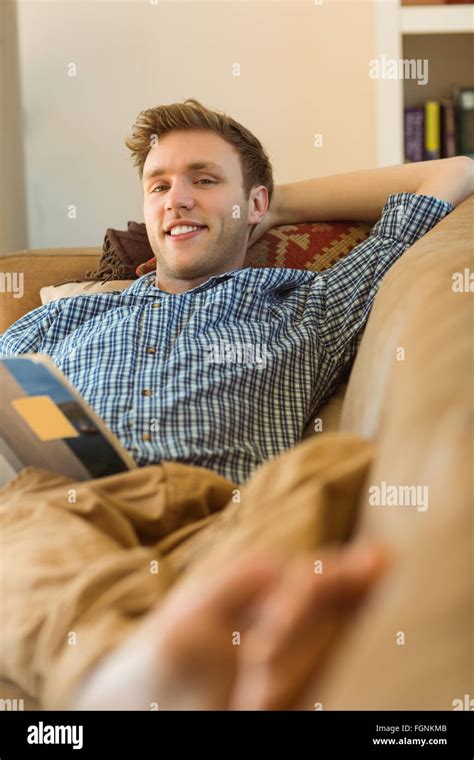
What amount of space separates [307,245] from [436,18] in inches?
44.0

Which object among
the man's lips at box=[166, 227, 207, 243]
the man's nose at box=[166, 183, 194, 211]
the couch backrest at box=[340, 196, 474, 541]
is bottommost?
the couch backrest at box=[340, 196, 474, 541]

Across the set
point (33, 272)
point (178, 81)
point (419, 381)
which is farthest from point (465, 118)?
point (419, 381)

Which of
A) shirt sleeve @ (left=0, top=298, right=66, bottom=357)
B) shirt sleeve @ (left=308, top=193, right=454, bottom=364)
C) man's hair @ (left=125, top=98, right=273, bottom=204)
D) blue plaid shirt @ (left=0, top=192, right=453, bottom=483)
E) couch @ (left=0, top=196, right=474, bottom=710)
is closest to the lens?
couch @ (left=0, top=196, right=474, bottom=710)

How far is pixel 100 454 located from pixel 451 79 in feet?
6.70

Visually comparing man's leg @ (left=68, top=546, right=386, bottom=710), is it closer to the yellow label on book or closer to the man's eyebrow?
the yellow label on book

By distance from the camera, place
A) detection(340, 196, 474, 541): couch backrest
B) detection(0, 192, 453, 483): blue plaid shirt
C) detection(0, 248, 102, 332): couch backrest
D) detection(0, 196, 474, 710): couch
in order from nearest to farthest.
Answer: detection(0, 196, 474, 710): couch, detection(340, 196, 474, 541): couch backrest, detection(0, 192, 453, 483): blue plaid shirt, detection(0, 248, 102, 332): couch backrest

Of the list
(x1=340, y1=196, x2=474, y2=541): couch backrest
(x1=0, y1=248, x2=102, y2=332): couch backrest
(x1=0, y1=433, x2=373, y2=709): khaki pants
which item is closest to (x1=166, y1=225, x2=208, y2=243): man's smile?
(x1=0, y1=248, x2=102, y2=332): couch backrest

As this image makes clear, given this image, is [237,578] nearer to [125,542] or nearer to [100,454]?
[125,542]

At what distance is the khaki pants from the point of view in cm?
71

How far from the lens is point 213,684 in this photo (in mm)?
596

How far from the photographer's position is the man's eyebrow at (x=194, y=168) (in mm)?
1688

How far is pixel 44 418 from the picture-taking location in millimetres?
1078

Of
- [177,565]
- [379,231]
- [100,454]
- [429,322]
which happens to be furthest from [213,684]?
[379,231]

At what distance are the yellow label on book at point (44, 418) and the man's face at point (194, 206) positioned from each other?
0.62 meters
